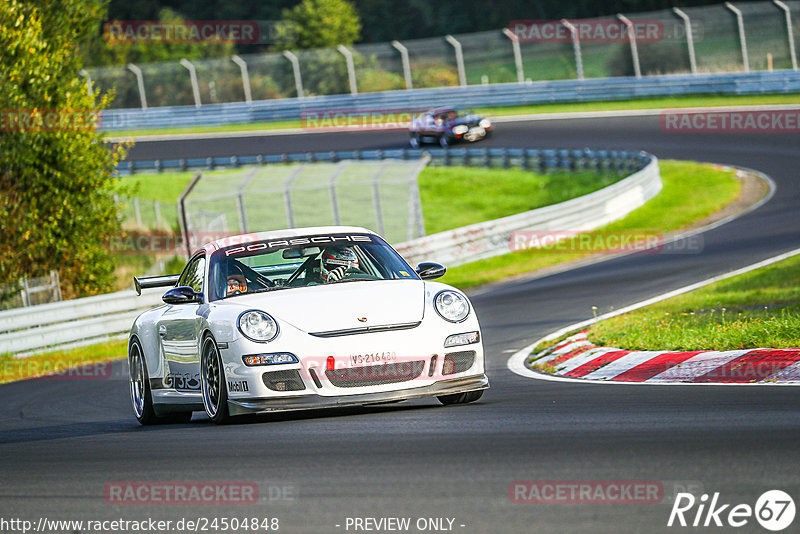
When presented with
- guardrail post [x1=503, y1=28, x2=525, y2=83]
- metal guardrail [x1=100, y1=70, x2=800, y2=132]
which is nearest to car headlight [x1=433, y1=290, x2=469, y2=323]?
metal guardrail [x1=100, y1=70, x2=800, y2=132]

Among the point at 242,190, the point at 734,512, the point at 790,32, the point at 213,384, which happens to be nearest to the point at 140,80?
the point at 790,32

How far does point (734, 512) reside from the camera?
14.8 ft

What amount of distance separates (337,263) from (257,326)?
1398mm

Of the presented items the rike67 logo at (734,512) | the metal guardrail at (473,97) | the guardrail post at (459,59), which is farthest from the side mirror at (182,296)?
the guardrail post at (459,59)

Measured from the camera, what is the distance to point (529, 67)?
49.5 m

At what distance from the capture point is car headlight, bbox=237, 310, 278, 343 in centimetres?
770

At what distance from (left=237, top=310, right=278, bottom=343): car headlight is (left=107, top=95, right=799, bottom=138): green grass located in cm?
3396

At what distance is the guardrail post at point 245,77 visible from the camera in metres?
52.7

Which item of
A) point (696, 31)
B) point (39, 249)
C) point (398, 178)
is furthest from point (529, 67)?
point (39, 249)

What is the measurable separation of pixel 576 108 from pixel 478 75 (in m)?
6.51

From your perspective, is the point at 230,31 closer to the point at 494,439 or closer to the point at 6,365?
the point at 6,365

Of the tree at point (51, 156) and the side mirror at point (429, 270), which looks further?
the tree at point (51, 156)

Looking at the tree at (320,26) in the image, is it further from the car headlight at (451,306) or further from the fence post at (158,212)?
the car headlight at (451,306)

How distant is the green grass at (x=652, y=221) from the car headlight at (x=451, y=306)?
44.2 feet
